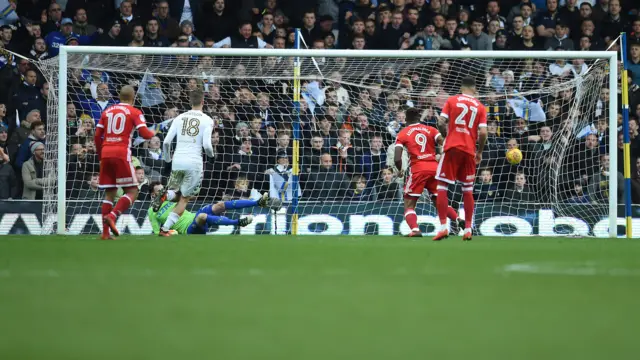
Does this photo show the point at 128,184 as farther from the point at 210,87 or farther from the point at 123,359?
the point at 123,359

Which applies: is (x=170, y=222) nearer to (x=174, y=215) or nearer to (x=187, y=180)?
(x=174, y=215)

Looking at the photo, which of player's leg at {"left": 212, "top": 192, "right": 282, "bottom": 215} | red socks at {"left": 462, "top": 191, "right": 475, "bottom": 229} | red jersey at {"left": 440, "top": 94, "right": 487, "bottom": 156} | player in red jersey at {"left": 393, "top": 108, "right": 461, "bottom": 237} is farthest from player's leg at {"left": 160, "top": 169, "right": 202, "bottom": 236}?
red socks at {"left": 462, "top": 191, "right": 475, "bottom": 229}

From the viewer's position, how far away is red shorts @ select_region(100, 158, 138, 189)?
1003 cm

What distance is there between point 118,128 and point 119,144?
187 mm

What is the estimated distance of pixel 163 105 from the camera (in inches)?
517

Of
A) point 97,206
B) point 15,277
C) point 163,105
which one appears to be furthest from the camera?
point 163,105

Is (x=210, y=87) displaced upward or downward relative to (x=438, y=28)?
downward

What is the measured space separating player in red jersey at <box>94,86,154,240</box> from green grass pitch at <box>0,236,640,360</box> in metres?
3.38

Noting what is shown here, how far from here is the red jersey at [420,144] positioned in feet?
35.7

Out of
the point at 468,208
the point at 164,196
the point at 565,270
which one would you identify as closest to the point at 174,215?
the point at 164,196

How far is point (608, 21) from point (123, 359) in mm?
14703

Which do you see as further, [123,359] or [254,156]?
[254,156]

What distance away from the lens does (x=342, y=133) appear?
42.7 feet

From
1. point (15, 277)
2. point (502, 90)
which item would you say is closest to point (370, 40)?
point (502, 90)
